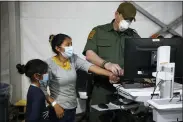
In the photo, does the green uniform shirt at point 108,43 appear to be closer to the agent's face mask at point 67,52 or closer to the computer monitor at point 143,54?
the agent's face mask at point 67,52

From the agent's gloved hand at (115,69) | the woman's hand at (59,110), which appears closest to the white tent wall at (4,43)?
the woman's hand at (59,110)

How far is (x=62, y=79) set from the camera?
2.36 m

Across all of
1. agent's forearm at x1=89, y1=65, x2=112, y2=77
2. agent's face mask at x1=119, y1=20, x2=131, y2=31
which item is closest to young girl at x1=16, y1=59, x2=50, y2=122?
agent's forearm at x1=89, y1=65, x2=112, y2=77

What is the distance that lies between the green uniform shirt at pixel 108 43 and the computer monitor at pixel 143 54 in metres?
0.45

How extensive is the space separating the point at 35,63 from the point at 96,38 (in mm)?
687

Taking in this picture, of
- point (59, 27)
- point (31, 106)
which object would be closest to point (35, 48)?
point (59, 27)

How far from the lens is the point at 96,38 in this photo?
2672 millimetres

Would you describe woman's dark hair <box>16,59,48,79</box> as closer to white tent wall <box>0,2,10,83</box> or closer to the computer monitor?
the computer monitor

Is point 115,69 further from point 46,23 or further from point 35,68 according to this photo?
point 46,23

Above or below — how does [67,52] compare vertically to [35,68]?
above

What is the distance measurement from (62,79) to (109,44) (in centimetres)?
58

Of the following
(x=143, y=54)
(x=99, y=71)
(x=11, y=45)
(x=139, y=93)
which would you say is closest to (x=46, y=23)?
(x=11, y=45)

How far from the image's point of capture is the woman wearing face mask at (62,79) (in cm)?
236

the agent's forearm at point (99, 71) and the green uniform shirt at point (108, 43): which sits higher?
the green uniform shirt at point (108, 43)
